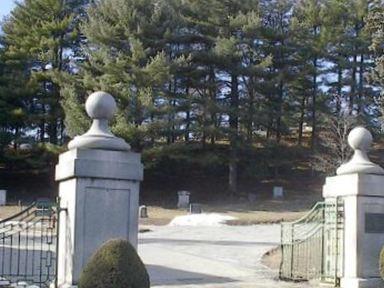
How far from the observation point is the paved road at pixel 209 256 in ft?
44.7

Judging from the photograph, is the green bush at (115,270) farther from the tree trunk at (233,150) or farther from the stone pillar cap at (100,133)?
the tree trunk at (233,150)

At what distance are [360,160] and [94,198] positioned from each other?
5.40 m

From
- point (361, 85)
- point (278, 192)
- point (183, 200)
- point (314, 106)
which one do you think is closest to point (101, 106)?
point (183, 200)

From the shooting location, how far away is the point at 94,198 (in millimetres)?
9172

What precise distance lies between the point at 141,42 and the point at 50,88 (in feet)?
33.4

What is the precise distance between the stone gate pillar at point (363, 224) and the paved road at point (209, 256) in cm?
145

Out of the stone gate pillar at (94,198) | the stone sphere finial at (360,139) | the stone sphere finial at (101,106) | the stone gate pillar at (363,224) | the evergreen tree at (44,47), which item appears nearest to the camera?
the stone gate pillar at (94,198)

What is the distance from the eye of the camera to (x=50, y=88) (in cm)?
5203

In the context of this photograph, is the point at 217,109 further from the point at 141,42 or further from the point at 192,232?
the point at 192,232

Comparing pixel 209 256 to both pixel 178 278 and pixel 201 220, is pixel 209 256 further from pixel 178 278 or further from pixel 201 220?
pixel 201 220

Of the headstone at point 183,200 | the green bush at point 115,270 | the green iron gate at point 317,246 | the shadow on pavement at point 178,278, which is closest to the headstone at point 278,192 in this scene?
the headstone at point 183,200

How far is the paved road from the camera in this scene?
1364 cm

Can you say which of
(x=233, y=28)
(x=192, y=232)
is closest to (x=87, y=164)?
(x=192, y=232)

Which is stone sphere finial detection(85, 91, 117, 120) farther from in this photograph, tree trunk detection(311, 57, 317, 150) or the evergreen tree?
tree trunk detection(311, 57, 317, 150)
